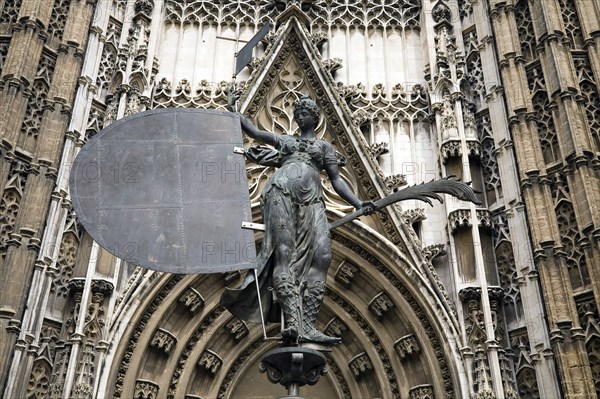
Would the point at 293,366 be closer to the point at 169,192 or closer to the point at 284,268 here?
the point at 284,268

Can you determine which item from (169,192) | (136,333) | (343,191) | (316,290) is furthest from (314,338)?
(136,333)

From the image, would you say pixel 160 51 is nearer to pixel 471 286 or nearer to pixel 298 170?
pixel 471 286

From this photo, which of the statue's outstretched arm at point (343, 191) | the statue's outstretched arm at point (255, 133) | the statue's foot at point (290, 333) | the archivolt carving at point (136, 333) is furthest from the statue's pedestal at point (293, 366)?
the archivolt carving at point (136, 333)

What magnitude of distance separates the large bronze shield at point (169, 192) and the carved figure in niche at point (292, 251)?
23cm

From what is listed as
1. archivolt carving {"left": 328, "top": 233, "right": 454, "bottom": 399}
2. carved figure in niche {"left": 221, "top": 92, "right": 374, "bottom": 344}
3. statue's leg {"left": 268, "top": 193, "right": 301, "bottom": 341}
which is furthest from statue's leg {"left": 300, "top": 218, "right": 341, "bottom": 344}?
archivolt carving {"left": 328, "top": 233, "right": 454, "bottom": 399}

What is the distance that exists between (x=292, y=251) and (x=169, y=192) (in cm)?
122

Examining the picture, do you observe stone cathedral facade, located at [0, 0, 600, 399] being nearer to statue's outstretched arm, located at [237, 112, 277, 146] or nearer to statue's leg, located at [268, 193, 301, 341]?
statue's outstretched arm, located at [237, 112, 277, 146]

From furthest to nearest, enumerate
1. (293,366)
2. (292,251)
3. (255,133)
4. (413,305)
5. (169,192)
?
(413,305), (255,133), (169,192), (292,251), (293,366)

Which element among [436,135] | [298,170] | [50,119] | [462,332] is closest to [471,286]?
[462,332]

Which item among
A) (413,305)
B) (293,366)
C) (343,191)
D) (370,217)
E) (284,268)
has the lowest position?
(293,366)

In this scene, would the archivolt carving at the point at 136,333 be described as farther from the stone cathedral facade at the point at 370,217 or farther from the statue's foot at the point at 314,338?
the statue's foot at the point at 314,338

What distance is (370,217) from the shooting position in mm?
13531

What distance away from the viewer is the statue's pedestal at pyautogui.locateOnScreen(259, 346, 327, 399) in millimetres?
5590

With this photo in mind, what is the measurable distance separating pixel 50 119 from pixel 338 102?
18.2 ft
